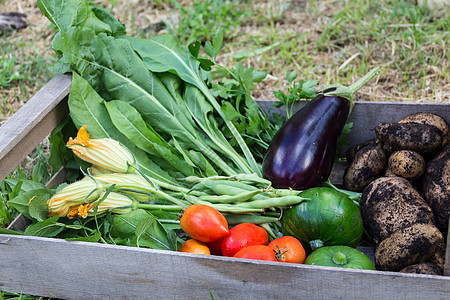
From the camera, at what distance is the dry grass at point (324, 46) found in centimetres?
321

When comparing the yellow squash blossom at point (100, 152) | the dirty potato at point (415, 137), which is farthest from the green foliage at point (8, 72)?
the dirty potato at point (415, 137)

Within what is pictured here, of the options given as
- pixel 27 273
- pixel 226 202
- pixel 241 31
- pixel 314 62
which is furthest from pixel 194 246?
pixel 241 31

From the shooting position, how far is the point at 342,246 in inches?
66.9

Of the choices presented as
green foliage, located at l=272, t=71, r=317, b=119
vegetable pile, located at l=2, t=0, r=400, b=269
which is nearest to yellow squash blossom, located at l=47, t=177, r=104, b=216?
vegetable pile, located at l=2, t=0, r=400, b=269

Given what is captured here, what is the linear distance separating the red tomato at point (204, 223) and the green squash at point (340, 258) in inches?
13.2

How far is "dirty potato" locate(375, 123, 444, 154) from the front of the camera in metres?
1.96

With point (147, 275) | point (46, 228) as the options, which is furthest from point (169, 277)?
point (46, 228)

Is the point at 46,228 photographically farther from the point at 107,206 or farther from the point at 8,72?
the point at 8,72

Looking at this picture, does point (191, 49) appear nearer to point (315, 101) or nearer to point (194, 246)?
point (315, 101)

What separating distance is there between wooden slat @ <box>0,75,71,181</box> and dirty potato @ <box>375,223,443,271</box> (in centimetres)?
148

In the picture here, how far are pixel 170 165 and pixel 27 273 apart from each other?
2.46 feet

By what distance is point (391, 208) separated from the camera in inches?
70.7

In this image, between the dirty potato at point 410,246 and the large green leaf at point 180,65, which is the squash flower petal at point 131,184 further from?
the dirty potato at point 410,246

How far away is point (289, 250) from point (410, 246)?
0.40m
